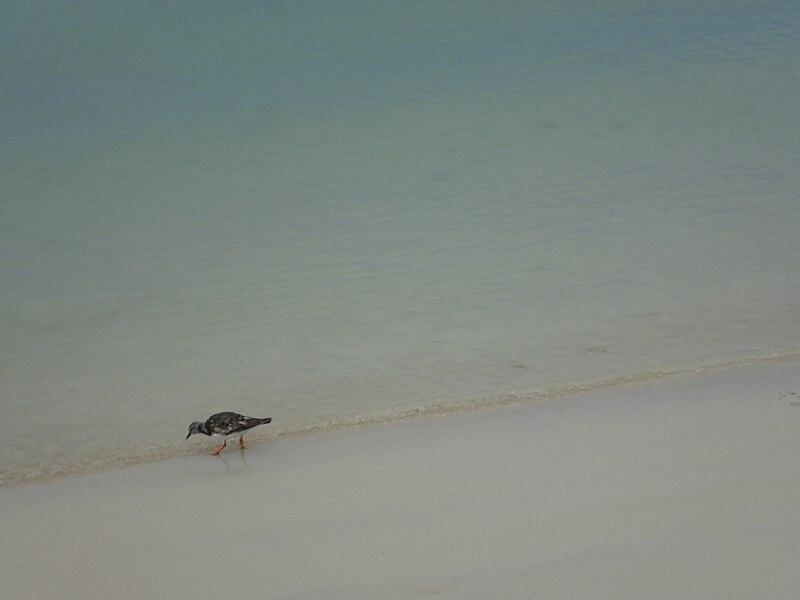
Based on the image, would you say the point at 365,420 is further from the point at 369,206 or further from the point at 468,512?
the point at 369,206

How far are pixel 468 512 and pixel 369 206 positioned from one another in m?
3.95

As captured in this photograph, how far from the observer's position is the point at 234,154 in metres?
8.81

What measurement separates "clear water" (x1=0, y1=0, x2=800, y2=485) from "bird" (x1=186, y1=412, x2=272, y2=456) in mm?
196

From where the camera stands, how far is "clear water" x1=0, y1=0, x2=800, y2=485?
18.5ft

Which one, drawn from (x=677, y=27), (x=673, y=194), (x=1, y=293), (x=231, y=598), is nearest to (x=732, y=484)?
(x=231, y=598)

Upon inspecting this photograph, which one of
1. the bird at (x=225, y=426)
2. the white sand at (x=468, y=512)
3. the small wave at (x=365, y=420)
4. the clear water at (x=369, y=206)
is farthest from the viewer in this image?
the clear water at (x=369, y=206)

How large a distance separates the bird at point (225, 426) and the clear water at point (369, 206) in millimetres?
196

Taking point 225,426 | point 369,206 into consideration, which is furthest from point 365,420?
point 369,206

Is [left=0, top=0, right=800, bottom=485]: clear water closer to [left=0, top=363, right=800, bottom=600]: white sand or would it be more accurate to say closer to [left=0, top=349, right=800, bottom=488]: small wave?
[left=0, top=349, right=800, bottom=488]: small wave

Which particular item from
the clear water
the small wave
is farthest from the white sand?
the clear water

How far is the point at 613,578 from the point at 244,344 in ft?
9.80

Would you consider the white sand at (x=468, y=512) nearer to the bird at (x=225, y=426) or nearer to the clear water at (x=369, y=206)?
the bird at (x=225, y=426)

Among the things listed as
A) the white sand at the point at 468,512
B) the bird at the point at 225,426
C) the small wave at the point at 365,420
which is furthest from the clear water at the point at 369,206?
the white sand at the point at 468,512

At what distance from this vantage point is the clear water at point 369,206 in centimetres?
563
